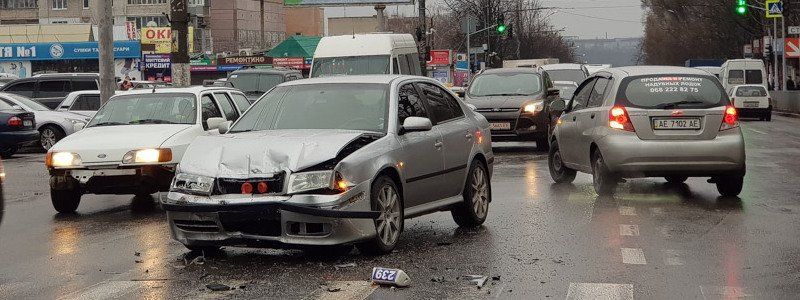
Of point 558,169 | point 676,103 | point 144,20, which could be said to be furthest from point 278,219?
point 144,20

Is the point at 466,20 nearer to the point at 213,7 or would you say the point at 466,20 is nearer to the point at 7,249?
the point at 7,249

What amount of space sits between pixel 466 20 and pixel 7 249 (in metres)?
55.7

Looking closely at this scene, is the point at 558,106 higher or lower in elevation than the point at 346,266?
higher

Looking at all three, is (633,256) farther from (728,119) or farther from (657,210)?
(728,119)

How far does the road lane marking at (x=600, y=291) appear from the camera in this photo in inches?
307

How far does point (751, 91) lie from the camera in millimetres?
47938

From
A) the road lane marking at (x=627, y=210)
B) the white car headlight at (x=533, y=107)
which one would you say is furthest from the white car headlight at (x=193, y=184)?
the white car headlight at (x=533, y=107)

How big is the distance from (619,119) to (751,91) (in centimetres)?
3553

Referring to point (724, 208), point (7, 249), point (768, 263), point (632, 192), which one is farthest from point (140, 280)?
point (632, 192)

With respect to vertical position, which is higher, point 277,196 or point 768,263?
point 277,196

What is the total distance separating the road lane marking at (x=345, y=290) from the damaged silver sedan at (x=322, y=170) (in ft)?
3.05

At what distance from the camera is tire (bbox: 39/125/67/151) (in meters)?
28.4

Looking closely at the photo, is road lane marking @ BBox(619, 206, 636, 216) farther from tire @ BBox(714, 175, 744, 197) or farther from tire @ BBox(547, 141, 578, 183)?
tire @ BBox(547, 141, 578, 183)

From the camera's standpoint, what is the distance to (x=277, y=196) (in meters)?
9.23
